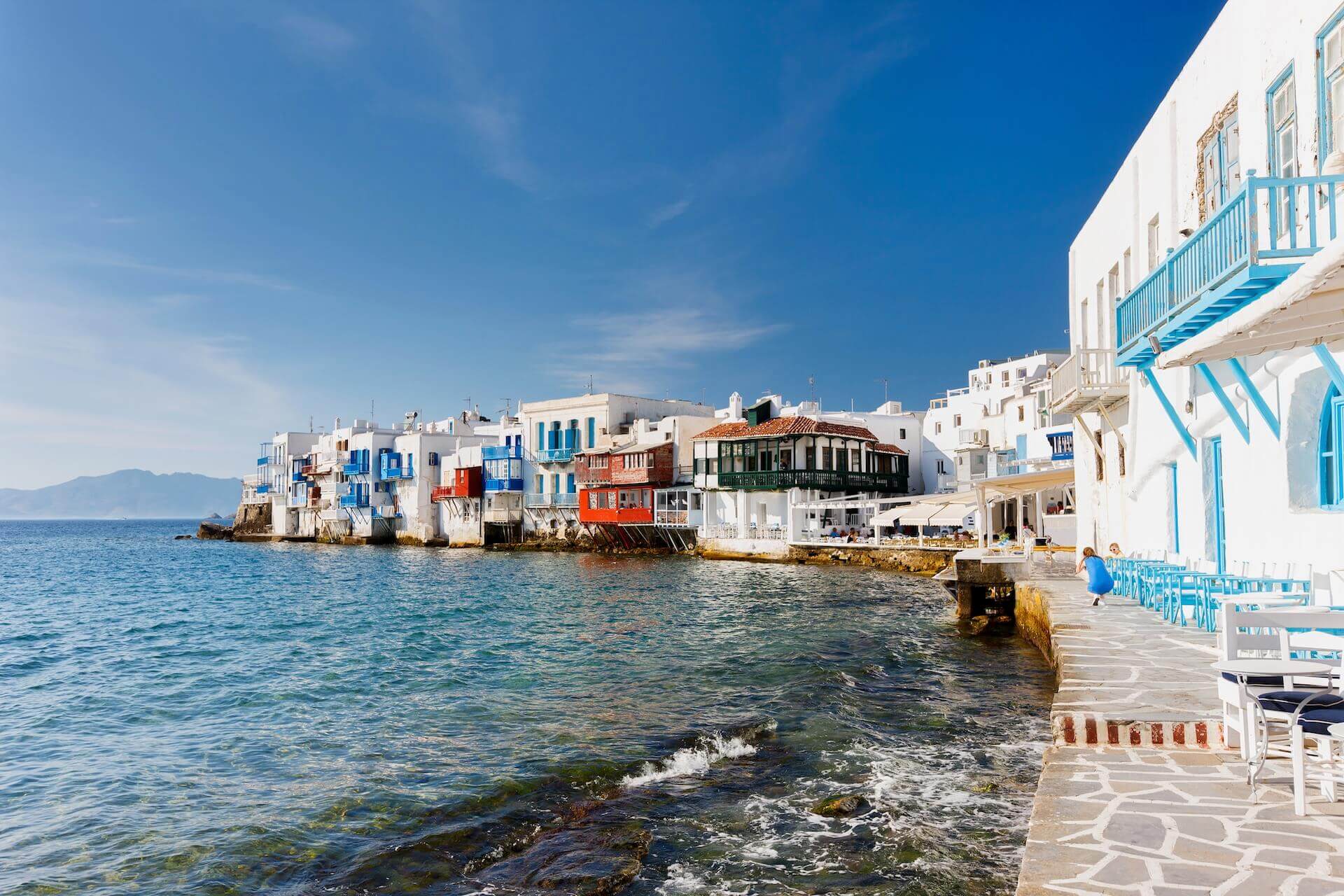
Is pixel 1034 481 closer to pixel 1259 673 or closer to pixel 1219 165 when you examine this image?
pixel 1219 165

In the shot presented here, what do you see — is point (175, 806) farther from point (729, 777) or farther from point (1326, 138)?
point (1326, 138)

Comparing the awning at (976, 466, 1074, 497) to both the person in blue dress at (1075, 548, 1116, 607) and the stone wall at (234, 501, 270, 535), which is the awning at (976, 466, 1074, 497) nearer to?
the person in blue dress at (1075, 548, 1116, 607)

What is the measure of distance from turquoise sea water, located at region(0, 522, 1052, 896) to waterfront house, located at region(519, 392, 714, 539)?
38.5 m

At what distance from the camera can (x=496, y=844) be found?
24.7 ft

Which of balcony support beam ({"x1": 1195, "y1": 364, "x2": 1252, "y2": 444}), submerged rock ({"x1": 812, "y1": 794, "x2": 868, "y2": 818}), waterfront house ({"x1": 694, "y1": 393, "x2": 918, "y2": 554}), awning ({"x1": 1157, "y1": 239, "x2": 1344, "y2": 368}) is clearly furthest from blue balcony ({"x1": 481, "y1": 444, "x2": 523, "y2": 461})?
awning ({"x1": 1157, "y1": 239, "x2": 1344, "y2": 368})

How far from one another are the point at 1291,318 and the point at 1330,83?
435 centimetres

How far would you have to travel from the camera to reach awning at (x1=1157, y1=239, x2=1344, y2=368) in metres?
4.77

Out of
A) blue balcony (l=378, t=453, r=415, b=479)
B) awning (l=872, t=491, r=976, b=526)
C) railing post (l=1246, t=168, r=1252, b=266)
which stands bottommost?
awning (l=872, t=491, r=976, b=526)

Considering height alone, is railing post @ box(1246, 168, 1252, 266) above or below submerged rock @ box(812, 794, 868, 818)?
above

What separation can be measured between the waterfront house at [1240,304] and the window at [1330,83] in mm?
16

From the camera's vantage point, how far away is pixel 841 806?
25.4ft

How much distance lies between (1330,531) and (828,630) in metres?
12.0

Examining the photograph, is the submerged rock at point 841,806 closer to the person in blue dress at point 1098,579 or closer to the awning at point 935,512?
the person in blue dress at point 1098,579

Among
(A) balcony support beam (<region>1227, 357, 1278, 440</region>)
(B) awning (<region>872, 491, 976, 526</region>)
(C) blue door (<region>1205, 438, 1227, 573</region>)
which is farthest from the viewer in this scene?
(B) awning (<region>872, 491, 976, 526</region>)
